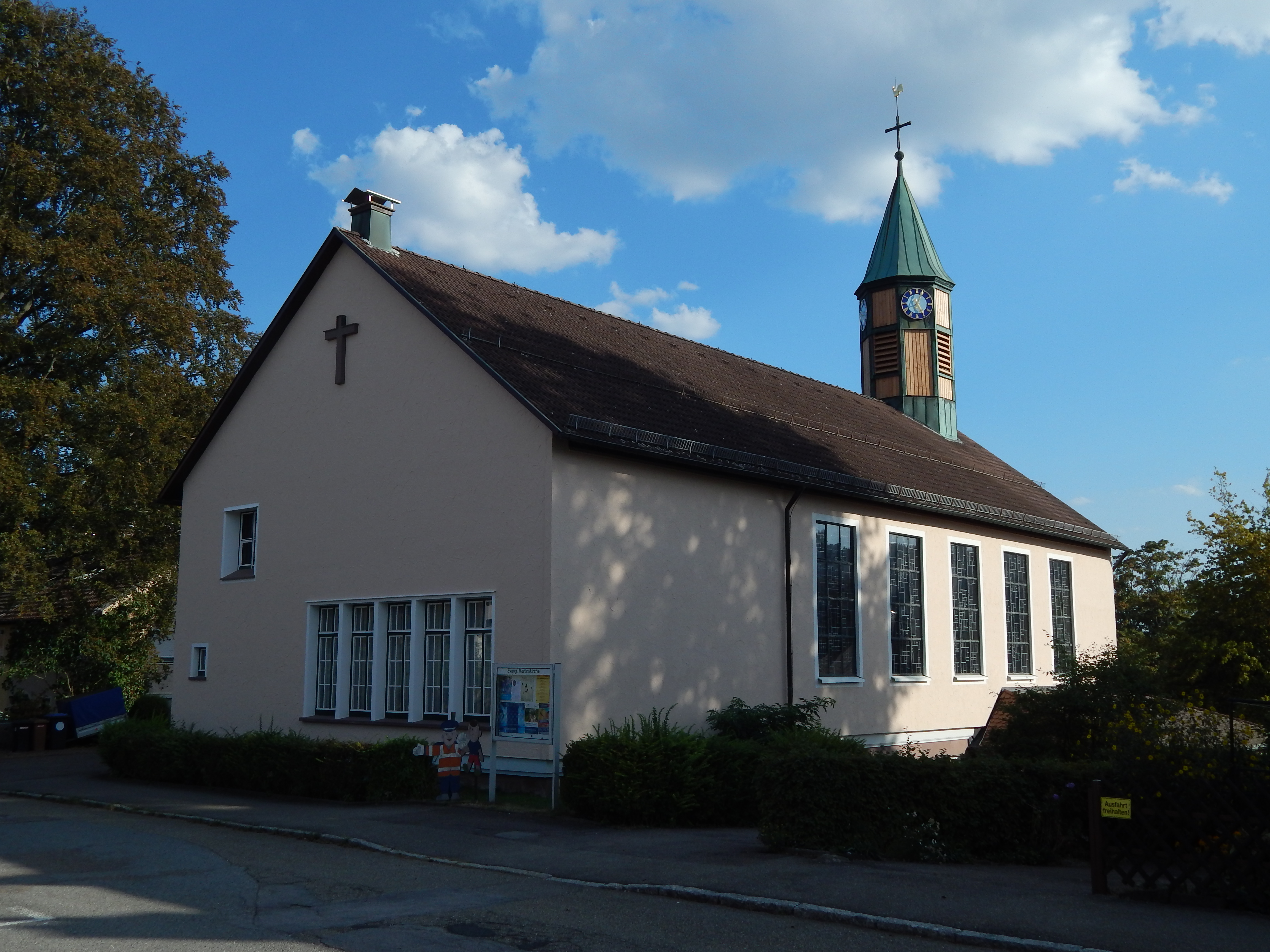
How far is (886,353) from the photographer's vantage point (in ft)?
106

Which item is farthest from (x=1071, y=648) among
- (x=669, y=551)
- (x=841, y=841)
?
(x=841, y=841)

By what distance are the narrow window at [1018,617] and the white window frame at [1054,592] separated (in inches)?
27.4

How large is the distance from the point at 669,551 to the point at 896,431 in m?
12.2

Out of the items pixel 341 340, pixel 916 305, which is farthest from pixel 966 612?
pixel 341 340

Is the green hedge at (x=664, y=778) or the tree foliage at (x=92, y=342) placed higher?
the tree foliage at (x=92, y=342)

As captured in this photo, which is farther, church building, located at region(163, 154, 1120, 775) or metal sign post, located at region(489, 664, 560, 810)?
church building, located at region(163, 154, 1120, 775)

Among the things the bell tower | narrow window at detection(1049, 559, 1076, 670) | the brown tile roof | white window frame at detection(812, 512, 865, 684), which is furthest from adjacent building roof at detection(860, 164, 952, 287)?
white window frame at detection(812, 512, 865, 684)

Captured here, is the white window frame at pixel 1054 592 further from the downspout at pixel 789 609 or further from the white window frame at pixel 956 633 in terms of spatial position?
the downspout at pixel 789 609

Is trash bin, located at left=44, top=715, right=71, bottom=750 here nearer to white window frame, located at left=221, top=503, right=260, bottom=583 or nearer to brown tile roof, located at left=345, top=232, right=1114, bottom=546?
white window frame, located at left=221, top=503, right=260, bottom=583

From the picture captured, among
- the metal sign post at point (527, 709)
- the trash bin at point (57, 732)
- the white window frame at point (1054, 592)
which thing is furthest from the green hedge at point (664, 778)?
the trash bin at point (57, 732)

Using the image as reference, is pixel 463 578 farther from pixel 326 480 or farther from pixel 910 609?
pixel 910 609

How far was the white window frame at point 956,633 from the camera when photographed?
22844mm

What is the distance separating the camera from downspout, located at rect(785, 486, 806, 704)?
18.8 m

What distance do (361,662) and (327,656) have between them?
3.10 ft
